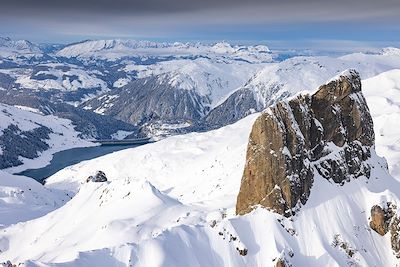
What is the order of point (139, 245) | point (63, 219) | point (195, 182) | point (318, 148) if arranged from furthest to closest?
point (195, 182) → point (63, 219) → point (318, 148) → point (139, 245)

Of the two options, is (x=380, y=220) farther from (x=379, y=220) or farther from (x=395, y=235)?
(x=395, y=235)

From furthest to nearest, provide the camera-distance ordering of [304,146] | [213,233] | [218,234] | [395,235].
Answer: [304,146] → [395,235] → [213,233] → [218,234]

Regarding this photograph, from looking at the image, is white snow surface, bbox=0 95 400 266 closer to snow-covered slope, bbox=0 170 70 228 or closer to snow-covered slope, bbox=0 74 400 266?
snow-covered slope, bbox=0 74 400 266

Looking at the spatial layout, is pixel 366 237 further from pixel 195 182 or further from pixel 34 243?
pixel 195 182

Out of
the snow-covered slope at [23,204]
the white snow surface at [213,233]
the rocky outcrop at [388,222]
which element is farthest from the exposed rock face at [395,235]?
the snow-covered slope at [23,204]

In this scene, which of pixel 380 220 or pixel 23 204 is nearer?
pixel 380 220

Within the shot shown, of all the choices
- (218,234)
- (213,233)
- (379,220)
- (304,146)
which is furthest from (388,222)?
(213,233)

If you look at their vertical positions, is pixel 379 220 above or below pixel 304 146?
below

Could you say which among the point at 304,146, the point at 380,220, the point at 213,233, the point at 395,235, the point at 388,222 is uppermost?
the point at 304,146

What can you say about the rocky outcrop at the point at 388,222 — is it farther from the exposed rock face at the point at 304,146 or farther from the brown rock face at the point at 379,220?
the exposed rock face at the point at 304,146

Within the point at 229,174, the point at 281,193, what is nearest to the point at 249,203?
the point at 281,193
